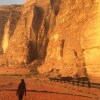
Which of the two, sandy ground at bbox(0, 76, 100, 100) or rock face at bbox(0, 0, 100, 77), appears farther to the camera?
rock face at bbox(0, 0, 100, 77)

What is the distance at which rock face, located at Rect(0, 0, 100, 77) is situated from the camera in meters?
34.4

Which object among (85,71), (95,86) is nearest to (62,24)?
(85,71)

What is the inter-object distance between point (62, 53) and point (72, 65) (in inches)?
238

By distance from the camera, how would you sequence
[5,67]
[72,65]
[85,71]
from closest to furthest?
[85,71] → [72,65] → [5,67]

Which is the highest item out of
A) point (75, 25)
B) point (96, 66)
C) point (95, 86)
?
point (75, 25)

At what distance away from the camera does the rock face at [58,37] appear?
3439 cm

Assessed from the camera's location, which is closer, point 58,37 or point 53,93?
point 53,93

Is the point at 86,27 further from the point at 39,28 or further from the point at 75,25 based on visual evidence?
the point at 39,28

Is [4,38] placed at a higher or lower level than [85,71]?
higher

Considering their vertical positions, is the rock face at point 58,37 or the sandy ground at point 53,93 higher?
the rock face at point 58,37

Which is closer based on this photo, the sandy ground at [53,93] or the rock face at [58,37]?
the sandy ground at [53,93]

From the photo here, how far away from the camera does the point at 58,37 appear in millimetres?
46344

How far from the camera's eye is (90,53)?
33.8 meters

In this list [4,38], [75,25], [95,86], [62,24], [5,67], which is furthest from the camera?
[4,38]
